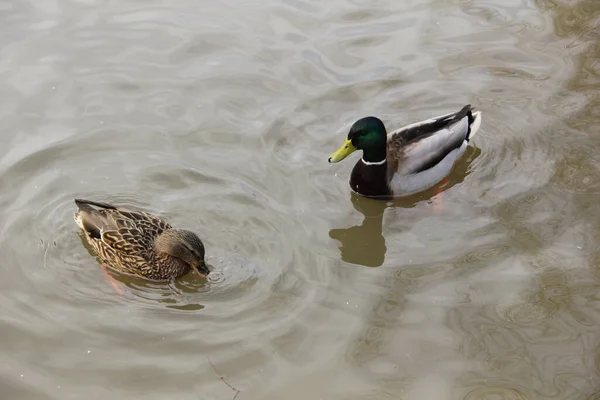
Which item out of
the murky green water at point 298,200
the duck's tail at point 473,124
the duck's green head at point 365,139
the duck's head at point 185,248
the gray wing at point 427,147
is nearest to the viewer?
the murky green water at point 298,200

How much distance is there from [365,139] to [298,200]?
2.64 feet

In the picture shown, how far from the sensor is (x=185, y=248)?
5375 millimetres

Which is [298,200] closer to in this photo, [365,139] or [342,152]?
[342,152]

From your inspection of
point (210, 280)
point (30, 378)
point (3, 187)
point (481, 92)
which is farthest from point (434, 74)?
point (30, 378)

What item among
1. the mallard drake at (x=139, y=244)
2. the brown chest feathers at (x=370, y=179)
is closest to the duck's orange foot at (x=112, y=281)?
the mallard drake at (x=139, y=244)

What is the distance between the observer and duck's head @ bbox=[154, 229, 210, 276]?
17.6 ft

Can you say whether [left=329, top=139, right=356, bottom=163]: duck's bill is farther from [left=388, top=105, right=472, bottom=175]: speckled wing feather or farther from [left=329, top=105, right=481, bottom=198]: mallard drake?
[left=388, top=105, right=472, bottom=175]: speckled wing feather

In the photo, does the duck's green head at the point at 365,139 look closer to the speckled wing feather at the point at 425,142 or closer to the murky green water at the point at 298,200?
the speckled wing feather at the point at 425,142

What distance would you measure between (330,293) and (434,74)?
11.2 feet

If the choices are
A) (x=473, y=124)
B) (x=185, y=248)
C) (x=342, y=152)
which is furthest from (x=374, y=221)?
(x=185, y=248)

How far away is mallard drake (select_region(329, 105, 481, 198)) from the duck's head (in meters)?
1.65

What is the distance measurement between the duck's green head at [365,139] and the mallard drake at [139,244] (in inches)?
66.6

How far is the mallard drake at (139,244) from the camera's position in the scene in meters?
5.43

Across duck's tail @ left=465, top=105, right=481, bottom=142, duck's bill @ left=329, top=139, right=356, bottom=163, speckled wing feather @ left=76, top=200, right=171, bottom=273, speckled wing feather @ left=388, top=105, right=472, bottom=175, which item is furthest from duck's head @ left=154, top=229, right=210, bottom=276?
duck's tail @ left=465, top=105, right=481, bottom=142
